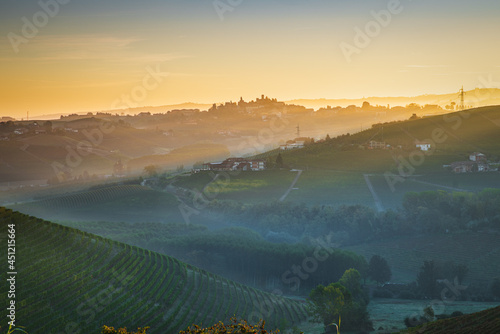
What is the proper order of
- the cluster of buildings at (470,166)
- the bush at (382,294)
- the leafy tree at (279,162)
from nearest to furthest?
the bush at (382,294) < the cluster of buildings at (470,166) < the leafy tree at (279,162)

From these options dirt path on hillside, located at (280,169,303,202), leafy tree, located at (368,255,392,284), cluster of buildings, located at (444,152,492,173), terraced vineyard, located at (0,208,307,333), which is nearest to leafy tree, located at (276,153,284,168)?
dirt path on hillside, located at (280,169,303,202)

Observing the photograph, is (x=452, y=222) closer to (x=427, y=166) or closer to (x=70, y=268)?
(x=427, y=166)

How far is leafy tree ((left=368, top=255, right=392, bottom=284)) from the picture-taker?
135 ft

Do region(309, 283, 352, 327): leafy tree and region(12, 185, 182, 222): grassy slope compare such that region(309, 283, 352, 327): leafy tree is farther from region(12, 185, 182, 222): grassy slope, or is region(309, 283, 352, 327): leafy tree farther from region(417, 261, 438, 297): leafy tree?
region(12, 185, 182, 222): grassy slope

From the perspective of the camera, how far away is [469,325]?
22500mm

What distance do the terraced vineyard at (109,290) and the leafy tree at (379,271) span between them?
335 inches

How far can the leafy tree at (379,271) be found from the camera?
4106cm

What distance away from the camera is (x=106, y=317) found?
78.6 feet

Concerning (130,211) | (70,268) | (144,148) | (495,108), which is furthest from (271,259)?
(144,148)

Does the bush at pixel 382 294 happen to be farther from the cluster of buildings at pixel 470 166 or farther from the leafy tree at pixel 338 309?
the cluster of buildings at pixel 470 166

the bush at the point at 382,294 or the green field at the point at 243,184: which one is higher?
the green field at the point at 243,184

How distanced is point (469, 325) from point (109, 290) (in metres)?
15.7

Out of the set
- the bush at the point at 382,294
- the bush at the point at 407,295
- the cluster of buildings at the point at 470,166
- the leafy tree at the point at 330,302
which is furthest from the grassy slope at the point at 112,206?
the leafy tree at the point at 330,302

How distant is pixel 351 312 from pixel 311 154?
5365 centimetres
